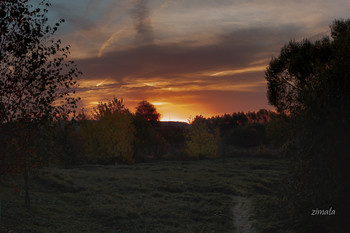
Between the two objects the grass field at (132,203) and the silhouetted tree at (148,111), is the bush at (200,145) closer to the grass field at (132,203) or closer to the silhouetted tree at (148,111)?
the grass field at (132,203)

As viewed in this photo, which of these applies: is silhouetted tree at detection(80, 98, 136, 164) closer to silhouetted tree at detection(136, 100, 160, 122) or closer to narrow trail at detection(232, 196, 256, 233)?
narrow trail at detection(232, 196, 256, 233)

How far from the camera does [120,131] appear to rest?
64.8 m

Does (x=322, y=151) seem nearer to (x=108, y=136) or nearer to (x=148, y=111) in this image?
(x=108, y=136)

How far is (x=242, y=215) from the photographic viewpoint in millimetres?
25625

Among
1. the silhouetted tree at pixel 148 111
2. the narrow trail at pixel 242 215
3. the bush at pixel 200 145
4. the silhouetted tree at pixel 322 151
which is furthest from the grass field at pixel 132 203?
the silhouetted tree at pixel 148 111

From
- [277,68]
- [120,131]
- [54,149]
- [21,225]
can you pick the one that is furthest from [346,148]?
[120,131]

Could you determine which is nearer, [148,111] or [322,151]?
[322,151]

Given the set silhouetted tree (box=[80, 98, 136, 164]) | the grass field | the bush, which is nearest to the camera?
the grass field

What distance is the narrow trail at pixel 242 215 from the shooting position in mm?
22219

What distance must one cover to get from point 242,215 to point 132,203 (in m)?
9.75

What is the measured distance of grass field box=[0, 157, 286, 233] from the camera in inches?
898

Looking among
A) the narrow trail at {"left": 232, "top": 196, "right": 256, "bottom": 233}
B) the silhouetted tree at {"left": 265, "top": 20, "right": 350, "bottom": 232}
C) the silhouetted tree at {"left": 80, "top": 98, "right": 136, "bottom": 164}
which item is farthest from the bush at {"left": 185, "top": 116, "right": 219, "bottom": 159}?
the silhouetted tree at {"left": 265, "top": 20, "right": 350, "bottom": 232}

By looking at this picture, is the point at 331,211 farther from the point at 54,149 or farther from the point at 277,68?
the point at 277,68

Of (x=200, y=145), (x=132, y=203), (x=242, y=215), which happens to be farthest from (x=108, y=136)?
(x=242, y=215)
